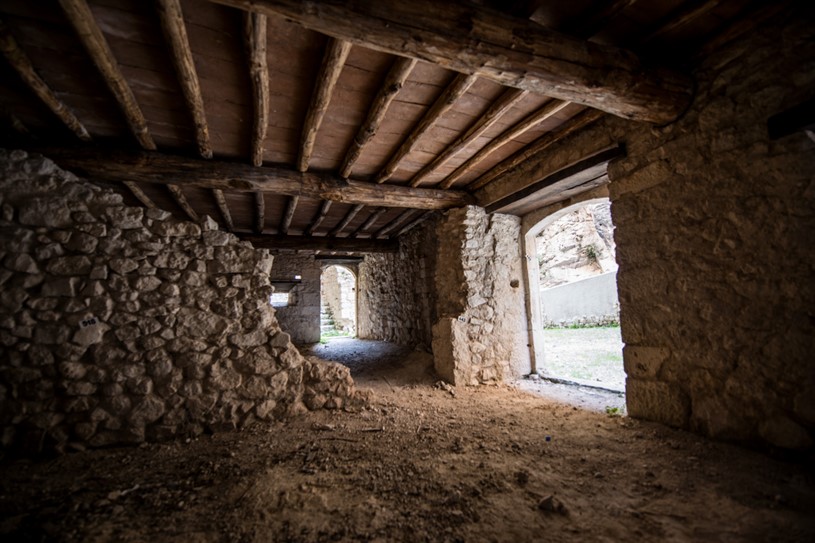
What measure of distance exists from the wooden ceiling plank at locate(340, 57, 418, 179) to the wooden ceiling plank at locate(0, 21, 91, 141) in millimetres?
1894

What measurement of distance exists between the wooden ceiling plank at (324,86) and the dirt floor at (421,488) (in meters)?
2.38

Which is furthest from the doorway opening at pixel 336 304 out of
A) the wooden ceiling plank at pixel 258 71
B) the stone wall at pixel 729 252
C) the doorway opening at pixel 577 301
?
the stone wall at pixel 729 252

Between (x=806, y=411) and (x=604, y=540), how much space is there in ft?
4.36

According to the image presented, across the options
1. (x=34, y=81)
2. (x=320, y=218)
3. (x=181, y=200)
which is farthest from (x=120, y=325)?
(x=320, y=218)

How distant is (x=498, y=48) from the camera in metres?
1.68

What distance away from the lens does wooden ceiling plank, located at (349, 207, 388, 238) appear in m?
4.90

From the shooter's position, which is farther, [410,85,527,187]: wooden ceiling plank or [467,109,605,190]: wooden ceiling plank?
[467,109,605,190]: wooden ceiling plank

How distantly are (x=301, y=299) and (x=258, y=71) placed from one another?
6.39 metres

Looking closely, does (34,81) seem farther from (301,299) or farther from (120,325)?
(301,299)

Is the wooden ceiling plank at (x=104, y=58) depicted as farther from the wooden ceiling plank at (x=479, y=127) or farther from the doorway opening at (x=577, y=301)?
the doorway opening at (x=577, y=301)

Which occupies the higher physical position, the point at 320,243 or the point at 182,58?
the point at 182,58

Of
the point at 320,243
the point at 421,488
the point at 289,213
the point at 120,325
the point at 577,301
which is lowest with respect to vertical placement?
the point at 421,488

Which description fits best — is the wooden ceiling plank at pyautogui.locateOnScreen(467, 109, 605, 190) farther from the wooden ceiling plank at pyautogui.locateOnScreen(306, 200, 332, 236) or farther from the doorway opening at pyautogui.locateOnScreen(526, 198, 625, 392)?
the wooden ceiling plank at pyautogui.locateOnScreen(306, 200, 332, 236)

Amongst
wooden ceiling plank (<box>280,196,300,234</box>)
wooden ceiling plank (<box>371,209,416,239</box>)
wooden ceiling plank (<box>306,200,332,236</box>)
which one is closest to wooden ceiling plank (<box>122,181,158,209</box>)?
wooden ceiling plank (<box>280,196,300,234</box>)
